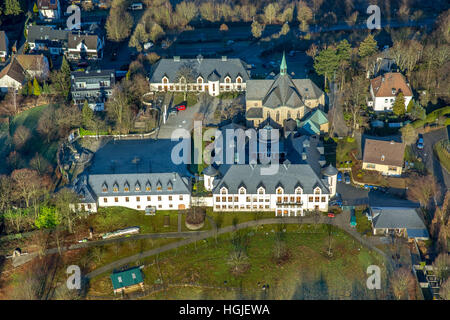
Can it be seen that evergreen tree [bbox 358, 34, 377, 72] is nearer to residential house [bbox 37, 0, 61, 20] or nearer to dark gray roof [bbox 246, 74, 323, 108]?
dark gray roof [bbox 246, 74, 323, 108]

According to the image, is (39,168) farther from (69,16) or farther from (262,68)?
(69,16)

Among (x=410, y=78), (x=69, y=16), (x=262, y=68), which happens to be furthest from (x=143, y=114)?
(x=69, y=16)

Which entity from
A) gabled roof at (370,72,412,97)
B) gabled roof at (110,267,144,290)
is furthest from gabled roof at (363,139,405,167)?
gabled roof at (110,267,144,290)

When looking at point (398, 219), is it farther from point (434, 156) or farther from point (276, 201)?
→ point (434, 156)

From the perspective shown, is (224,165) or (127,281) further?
(224,165)

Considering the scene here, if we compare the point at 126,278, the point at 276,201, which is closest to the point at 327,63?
the point at 276,201
